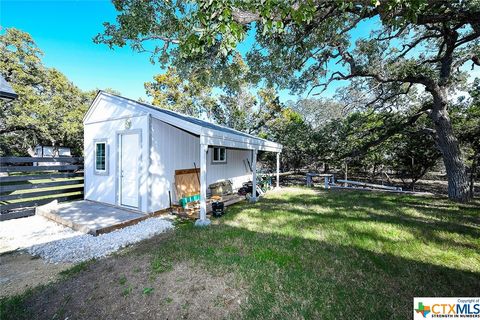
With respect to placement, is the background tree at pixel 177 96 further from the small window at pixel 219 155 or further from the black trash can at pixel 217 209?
the black trash can at pixel 217 209

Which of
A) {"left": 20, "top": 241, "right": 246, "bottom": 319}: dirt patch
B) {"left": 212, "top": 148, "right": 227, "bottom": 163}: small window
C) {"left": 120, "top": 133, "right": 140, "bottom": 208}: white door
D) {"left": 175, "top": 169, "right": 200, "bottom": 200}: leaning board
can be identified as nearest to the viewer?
{"left": 20, "top": 241, "right": 246, "bottom": 319}: dirt patch

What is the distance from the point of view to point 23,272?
3.33 m

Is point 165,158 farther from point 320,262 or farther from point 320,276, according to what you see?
point 320,276

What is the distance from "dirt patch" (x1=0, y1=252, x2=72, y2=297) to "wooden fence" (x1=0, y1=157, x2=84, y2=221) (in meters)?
2.91

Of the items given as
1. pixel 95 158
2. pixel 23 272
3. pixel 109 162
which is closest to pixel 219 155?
pixel 109 162

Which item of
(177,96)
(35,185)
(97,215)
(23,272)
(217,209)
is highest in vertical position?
Result: (177,96)

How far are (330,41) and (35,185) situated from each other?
10454 millimetres

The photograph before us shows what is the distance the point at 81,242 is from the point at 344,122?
12.6 m

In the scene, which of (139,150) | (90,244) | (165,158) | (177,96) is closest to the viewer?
(90,244)

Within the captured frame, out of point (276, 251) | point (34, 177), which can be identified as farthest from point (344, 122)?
point (34, 177)

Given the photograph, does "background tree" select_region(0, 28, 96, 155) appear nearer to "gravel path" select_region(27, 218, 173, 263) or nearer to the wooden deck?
the wooden deck

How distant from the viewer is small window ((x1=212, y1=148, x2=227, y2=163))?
9.32m

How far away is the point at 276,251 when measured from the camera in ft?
12.6

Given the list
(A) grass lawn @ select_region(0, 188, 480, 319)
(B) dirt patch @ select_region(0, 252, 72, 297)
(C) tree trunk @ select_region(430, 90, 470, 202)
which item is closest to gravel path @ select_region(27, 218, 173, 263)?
(B) dirt patch @ select_region(0, 252, 72, 297)
